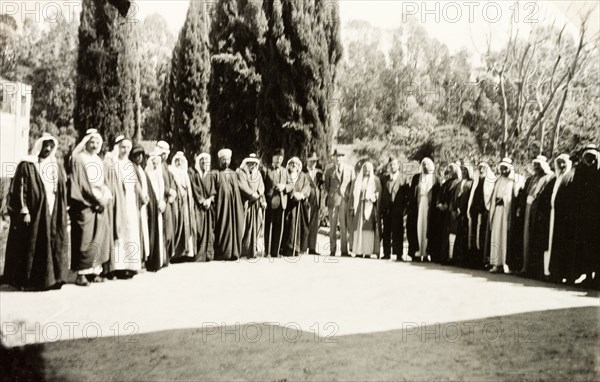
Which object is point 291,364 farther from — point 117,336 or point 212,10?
point 212,10

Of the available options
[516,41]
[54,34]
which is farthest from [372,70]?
[54,34]

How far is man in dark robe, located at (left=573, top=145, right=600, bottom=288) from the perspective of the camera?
544cm

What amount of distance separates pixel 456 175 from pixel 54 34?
15.8 feet

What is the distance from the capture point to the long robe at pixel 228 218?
7465mm

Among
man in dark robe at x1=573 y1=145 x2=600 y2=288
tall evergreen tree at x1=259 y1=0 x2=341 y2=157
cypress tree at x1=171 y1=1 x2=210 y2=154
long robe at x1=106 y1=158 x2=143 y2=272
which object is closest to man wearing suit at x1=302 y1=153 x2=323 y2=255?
long robe at x1=106 y1=158 x2=143 y2=272

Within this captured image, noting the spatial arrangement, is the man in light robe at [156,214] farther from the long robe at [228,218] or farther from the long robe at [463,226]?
the long robe at [463,226]

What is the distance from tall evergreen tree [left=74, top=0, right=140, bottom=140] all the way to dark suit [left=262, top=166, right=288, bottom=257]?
124 inches

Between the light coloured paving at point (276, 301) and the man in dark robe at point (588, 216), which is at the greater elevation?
the man in dark robe at point (588, 216)

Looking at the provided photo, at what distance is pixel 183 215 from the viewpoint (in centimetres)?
718

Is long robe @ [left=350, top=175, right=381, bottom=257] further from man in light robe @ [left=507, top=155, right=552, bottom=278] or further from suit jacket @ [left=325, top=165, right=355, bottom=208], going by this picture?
man in light robe @ [left=507, top=155, right=552, bottom=278]

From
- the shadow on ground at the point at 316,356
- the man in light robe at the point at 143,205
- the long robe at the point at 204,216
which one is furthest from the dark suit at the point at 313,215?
the shadow on ground at the point at 316,356

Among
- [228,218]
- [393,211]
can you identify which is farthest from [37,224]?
[393,211]

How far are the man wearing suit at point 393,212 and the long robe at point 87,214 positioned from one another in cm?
364

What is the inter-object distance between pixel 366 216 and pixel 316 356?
4247 millimetres
